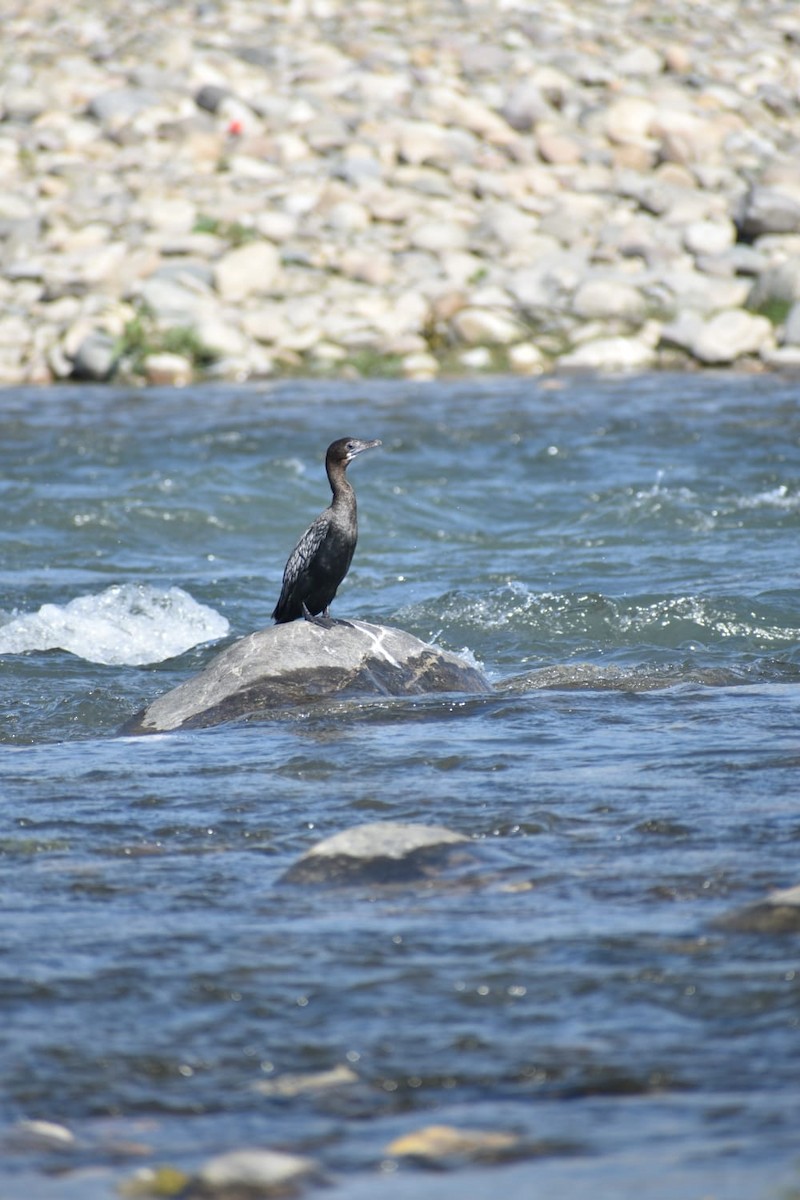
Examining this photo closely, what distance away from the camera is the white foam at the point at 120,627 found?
8.55m

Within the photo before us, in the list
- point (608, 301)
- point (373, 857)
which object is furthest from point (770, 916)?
point (608, 301)

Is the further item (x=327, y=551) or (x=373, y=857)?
(x=327, y=551)

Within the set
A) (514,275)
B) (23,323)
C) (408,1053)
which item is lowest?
(23,323)

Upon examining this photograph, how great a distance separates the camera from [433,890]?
425cm

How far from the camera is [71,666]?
26.8ft

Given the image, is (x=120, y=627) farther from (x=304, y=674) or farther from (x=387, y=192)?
(x=387, y=192)

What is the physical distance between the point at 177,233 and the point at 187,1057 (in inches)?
709

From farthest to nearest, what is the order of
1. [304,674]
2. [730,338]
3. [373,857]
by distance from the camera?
[730,338], [304,674], [373,857]

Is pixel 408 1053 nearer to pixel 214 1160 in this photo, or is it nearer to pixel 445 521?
pixel 214 1160

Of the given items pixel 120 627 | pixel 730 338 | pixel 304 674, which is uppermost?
pixel 304 674

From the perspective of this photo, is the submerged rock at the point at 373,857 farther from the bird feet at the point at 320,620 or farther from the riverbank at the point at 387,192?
the riverbank at the point at 387,192

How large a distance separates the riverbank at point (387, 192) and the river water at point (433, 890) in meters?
7.87

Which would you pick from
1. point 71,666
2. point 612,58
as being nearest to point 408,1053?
point 71,666

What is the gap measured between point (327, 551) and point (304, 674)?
22.7 inches
